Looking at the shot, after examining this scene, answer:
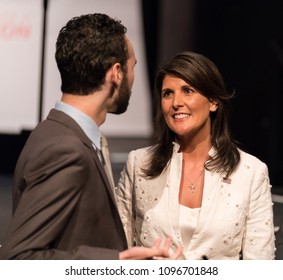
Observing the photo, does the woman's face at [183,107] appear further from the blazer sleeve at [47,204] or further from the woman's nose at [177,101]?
the blazer sleeve at [47,204]

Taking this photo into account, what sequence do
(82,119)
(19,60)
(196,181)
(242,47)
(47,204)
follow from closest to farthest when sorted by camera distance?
(47,204) < (82,119) < (196,181) < (19,60) < (242,47)

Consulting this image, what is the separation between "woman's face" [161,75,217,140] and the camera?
222 centimetres

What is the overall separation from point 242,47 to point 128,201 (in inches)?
224

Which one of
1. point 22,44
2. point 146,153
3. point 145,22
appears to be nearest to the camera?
point 146,153

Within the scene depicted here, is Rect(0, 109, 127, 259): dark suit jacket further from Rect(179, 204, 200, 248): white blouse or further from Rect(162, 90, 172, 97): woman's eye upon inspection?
Rect(162, 90, 172, 97): woman's eye

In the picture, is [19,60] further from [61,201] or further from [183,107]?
[61,201]

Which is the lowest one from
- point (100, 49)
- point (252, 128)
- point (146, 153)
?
point (252, 128)

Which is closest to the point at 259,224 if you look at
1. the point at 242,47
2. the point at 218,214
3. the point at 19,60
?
the point at 218,214

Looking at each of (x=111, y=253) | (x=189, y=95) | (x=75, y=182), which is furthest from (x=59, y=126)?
(x=189, y=95)

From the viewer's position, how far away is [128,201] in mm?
2330

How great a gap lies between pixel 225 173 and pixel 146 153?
306 millimetres

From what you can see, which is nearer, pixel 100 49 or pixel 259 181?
pixel 100 49

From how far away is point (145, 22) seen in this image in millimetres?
8227
